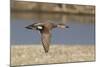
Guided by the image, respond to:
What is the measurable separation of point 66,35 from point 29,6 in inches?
22.0

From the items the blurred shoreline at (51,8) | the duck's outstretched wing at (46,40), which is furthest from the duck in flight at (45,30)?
the blurred shoreline at (51,8)

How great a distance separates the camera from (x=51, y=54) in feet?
8.91

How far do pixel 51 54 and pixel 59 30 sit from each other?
29cm

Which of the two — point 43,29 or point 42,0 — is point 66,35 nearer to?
point 43,29

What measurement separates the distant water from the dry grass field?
6cm

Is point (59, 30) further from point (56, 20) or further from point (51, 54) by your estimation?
point (51, 54)

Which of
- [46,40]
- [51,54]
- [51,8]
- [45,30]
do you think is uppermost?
[51,8]

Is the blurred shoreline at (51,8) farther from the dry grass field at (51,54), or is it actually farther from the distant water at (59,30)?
the dry grass field at (51,54)

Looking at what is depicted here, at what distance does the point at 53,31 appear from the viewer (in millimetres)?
2736

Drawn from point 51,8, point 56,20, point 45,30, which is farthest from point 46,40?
point 51,8

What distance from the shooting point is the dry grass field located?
2547mm

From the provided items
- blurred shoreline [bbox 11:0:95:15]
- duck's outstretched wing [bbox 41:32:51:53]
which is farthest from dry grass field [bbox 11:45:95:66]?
blurred shoreline [bbox 11:0:95:15]

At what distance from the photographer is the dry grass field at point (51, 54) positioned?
100 inches
